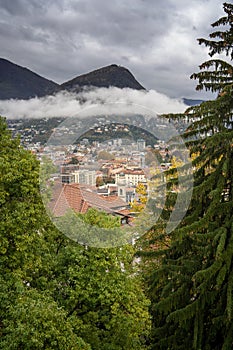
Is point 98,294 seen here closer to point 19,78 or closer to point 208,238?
point 208,238

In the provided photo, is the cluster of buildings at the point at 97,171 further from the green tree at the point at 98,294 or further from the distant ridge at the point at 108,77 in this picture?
the distant ridge at the point at 108,77

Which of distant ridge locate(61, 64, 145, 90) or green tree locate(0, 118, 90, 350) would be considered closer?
green tree locate(0, 118, 90, 350)

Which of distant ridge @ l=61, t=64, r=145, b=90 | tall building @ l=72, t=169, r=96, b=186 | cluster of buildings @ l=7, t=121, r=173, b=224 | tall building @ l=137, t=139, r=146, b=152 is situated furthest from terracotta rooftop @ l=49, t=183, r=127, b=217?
distant ridge @ l=61, t=64, r=145, b=90

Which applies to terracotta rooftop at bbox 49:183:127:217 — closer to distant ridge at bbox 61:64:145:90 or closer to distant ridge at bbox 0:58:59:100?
distant ridge at bbox 61:64:145:90

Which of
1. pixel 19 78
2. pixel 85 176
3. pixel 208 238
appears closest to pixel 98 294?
pixel 85 176

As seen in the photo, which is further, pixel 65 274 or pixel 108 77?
pixel 108 77

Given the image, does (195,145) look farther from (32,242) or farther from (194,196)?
(32,242)

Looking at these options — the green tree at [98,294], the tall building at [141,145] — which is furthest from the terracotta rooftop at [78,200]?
the tall building at [141,145]

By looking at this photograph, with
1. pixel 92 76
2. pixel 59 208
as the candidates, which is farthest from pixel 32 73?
pixel 59 208
